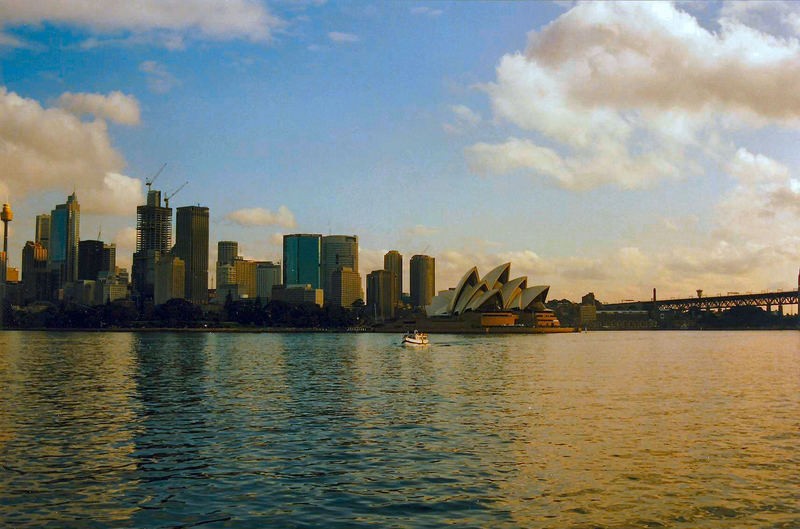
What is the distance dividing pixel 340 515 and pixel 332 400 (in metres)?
23.4

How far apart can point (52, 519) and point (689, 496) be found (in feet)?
51.2

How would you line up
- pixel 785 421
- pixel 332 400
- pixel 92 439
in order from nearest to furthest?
pixel 92 439 < pixel 785 421 < pixel 332 400

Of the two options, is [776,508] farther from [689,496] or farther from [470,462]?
[470,462]

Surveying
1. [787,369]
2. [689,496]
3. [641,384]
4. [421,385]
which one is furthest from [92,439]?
[787,369]

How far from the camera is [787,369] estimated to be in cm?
6869

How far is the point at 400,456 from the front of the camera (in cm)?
2434

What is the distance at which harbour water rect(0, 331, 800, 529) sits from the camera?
17.8 m

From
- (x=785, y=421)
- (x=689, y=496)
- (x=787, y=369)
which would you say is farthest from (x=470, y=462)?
(x=787, y=369)

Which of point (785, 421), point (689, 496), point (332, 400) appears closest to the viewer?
point (689, 496)

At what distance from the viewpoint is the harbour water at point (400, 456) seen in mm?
17750

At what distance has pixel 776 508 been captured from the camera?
18.2 m

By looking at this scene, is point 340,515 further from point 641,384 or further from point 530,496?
point 641,384

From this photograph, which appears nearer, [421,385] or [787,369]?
[421,385]

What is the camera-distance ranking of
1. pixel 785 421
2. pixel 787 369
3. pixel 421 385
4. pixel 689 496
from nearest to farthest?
pixel 689 496
pixel 785 421
pixel 421 385
pixel 787 369
